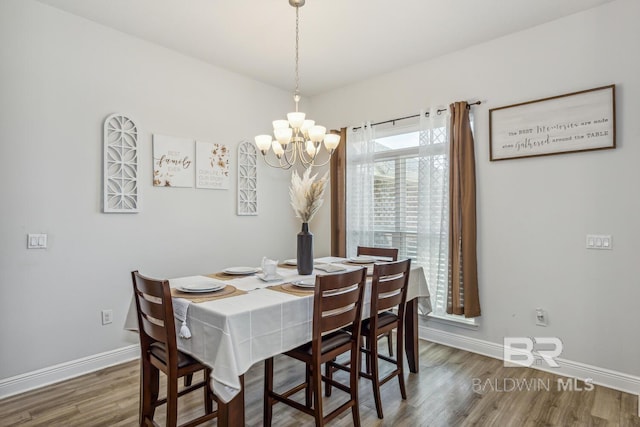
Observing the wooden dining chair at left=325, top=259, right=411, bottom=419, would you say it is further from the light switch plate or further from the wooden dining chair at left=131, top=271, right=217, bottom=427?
the light switch plate

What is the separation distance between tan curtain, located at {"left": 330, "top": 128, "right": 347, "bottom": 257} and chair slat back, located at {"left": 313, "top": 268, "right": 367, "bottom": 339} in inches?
81.5

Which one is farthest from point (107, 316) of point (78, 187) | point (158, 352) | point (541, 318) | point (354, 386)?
point (541, 318)

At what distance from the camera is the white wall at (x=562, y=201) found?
2.53 meters

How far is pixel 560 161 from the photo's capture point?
279 cm

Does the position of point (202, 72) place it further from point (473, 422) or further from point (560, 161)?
point (473, 422)

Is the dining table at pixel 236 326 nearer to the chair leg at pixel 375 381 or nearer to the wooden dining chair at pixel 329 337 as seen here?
the wooden dining chair at pixel 329 337

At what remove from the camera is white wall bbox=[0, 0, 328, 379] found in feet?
8.17

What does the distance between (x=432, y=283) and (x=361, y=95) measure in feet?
7.19

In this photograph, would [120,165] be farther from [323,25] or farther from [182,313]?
[323,25]

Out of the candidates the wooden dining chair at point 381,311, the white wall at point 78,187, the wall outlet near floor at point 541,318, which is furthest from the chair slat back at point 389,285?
the white wall at point 78,187

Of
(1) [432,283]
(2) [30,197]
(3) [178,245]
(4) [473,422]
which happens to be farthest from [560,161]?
(2) [30,197]

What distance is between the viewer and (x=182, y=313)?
1.77 m

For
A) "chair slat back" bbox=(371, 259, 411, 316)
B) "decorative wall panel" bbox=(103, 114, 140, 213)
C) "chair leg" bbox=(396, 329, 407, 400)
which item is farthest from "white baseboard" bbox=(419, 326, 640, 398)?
"decorative wall panel" bbox=(103, 114, 140, 213)

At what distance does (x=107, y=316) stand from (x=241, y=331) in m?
1.93
